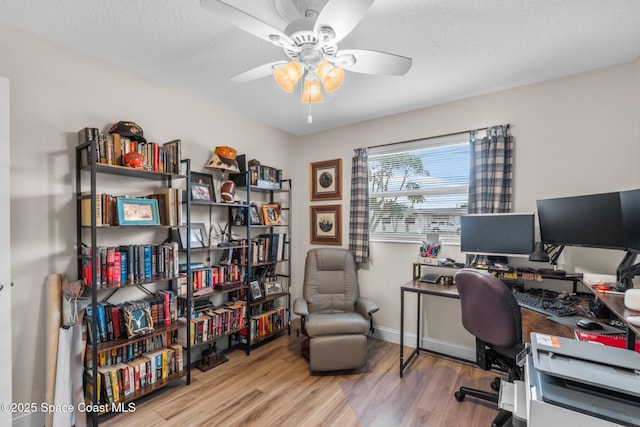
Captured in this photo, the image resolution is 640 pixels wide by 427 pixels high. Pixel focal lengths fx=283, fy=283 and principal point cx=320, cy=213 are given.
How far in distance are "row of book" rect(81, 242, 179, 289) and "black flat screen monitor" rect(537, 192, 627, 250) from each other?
2.90 metres

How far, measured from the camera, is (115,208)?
1.97m

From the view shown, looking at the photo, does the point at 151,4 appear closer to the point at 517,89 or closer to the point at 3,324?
the point at 3,324

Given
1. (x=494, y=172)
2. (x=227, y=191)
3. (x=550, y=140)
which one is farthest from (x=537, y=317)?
(x=227, y=191)

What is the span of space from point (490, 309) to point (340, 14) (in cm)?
182

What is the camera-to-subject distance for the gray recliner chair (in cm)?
242

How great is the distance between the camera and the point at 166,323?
7.31ft

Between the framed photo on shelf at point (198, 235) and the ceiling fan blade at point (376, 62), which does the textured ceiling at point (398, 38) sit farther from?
the framed photo on shelf at point (198, 235)

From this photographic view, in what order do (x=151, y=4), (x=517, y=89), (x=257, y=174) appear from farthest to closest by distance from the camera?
(x=257, y=174)
(x=517, y=89)
(x=151, y=4)

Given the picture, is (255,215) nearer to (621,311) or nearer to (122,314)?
(122,314)

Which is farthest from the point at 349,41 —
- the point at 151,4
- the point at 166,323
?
the point at 166,323

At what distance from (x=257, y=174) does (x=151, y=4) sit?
1.70 meters

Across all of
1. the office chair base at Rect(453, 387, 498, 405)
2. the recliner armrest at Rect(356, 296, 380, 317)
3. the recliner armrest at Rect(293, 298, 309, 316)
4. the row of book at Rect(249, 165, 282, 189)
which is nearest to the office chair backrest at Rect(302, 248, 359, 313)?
the recliner armrest at Rect(356, 296, 380, 317)

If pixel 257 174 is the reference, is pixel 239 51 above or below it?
above

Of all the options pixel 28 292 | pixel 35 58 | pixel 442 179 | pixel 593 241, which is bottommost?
pixel 28 292
